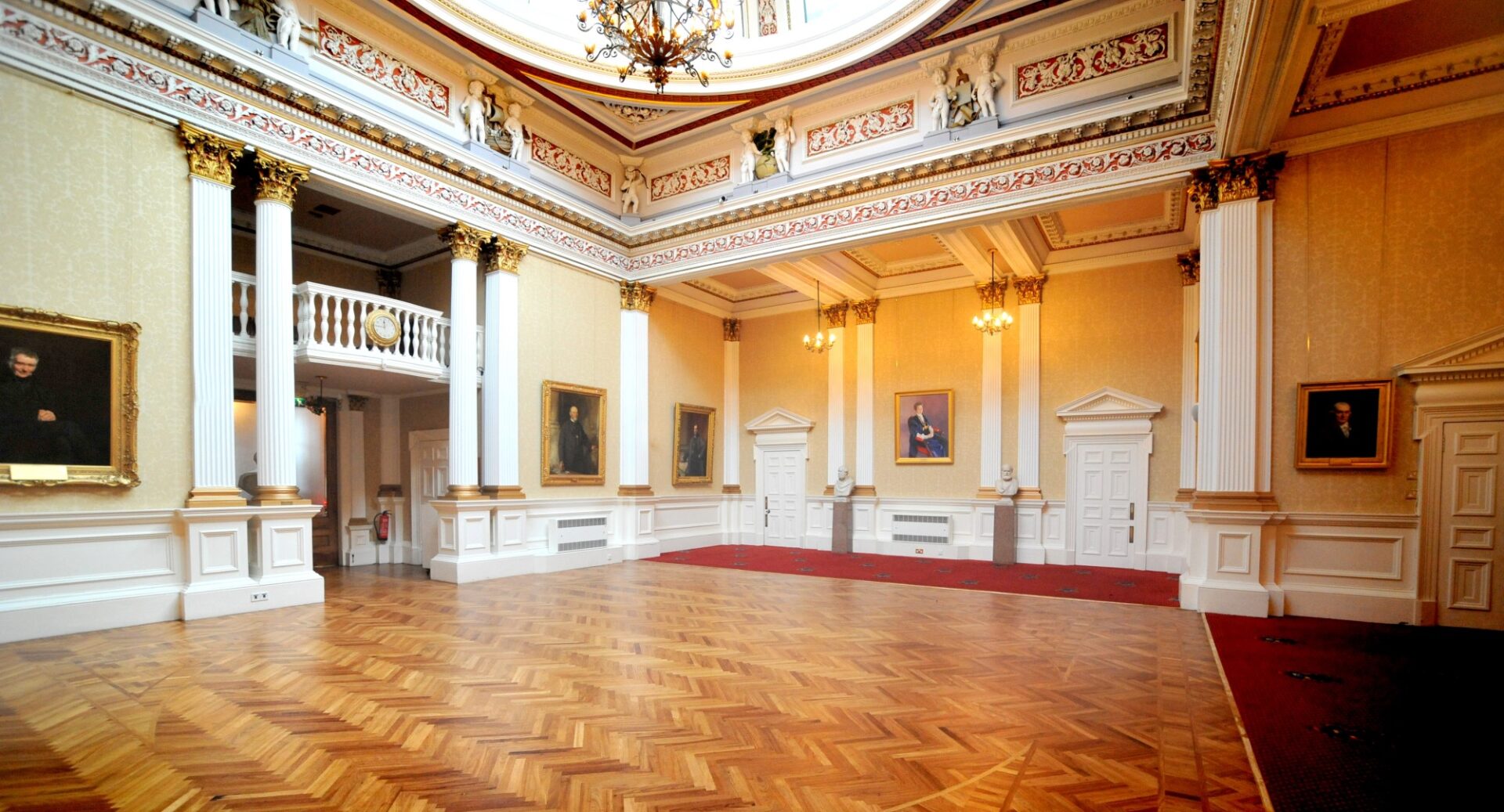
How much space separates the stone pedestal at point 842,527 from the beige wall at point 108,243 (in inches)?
386

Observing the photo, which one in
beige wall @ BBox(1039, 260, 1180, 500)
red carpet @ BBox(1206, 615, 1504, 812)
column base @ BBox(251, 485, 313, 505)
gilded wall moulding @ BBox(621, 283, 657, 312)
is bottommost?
red carpet @ BBox(1206, 615, 1504, 812)

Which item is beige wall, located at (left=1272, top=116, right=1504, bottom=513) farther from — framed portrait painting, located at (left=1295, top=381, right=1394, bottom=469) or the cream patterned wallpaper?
the cream patterned wallpaper

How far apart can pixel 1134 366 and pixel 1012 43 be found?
18.2 ft

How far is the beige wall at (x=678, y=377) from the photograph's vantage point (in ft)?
41.1

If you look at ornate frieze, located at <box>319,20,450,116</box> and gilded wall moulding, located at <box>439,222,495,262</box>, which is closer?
ornate frieze, located at <box>319,20,450,116</box>

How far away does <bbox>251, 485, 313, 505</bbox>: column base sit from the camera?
278 inches

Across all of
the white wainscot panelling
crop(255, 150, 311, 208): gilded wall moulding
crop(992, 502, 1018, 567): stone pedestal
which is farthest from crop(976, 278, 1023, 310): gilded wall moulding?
crop(255, 150, 311, 208): gilded wall moulding

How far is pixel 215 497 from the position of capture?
6.59 metres

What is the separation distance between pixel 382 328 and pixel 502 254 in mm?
2012

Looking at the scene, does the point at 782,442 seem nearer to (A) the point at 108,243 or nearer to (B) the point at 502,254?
(B) the point at 502,254

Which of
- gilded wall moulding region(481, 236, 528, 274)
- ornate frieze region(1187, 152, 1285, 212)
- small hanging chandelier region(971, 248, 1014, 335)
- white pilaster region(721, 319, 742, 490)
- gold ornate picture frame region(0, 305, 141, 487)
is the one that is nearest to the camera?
gold ornate picture frame region(0, 305, 141, 487)

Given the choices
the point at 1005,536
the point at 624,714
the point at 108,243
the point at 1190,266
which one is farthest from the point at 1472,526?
the point at 108,243

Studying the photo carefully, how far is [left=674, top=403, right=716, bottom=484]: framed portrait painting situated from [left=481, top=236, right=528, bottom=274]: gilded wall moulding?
14.5ft

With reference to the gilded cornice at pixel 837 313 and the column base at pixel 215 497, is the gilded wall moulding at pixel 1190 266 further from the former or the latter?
the column base at pixel 215 497
